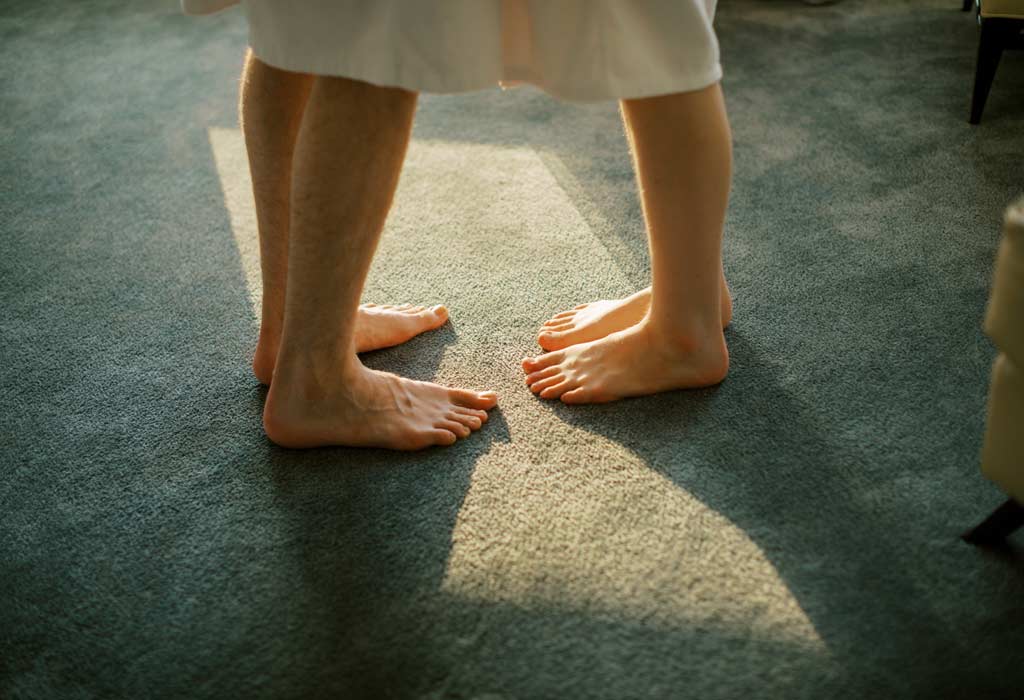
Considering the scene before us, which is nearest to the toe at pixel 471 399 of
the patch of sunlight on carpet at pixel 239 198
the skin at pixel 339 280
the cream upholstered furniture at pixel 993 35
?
the skin at pixel 339 280

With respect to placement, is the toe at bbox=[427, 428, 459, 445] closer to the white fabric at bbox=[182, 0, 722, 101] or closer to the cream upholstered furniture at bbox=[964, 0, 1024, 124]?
the white fabric at bbox=[182, 0, 722, 101]

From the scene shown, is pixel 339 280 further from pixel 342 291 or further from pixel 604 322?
pixel 604 322

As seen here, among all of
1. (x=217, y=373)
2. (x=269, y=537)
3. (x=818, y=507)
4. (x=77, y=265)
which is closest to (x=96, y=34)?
(x=77, y=265)

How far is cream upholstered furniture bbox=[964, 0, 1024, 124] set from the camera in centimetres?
152

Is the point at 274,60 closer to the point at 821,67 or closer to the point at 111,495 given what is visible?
the point at 111,495

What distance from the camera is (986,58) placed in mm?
1563

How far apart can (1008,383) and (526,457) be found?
1.57ft

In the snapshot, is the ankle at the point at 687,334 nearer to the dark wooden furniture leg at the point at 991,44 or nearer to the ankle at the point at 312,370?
the ankle at the point at 312,370

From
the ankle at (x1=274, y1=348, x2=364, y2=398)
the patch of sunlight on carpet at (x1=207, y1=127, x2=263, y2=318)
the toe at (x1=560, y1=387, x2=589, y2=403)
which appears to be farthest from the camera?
the patch of sunlight on carpet at (x1=207, y1=127, x2=263, y2=318)

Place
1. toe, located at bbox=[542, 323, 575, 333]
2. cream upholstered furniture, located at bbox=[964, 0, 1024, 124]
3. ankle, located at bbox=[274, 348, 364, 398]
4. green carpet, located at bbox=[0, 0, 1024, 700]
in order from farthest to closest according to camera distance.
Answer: cream upholstered furniture, located at bbox=[964, 0, 1024, 124] < toe, located at bbox=[542, 323, 575, 333] < ankle, located at bbox=[274, 348, 364, 398] < green carpet, located at bbox=[0, 0, 1024, 700]

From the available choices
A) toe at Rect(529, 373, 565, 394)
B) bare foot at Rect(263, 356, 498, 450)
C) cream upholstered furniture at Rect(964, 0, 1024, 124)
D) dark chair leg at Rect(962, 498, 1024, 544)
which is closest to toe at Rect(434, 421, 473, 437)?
bare foot at Rect(263, 356, 498, 450)

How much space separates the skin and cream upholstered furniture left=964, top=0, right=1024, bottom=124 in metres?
1.13

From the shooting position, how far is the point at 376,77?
711mm

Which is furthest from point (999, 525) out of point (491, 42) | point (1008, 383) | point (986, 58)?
point (986, 58)
